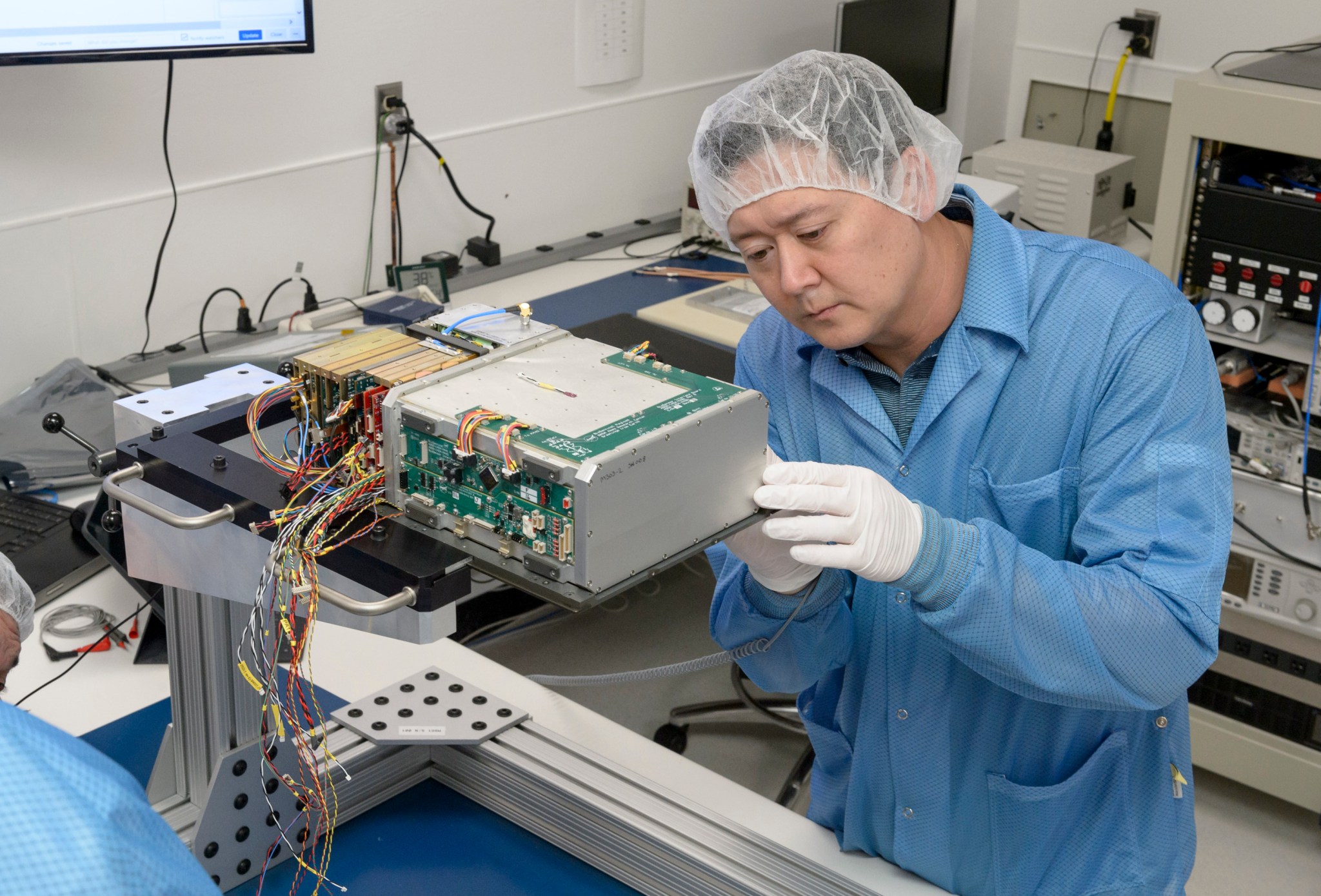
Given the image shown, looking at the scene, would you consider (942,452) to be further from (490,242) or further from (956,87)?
(956,87)

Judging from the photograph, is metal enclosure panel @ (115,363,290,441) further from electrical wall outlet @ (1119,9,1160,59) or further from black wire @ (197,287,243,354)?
electrical wall outlet @ (1119,9,1160,59)

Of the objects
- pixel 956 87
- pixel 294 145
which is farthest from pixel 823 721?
pixel 956 87

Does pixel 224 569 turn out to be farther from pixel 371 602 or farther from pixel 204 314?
pixel 204 314

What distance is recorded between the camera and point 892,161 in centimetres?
122

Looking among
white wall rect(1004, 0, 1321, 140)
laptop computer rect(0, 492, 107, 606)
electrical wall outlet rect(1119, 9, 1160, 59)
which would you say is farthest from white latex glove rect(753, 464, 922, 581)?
electrical wall outlet rect(1119, 9, 1160, 59)

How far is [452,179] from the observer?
2.80m

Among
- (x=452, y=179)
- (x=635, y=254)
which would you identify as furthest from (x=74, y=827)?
(x=635, y=254)

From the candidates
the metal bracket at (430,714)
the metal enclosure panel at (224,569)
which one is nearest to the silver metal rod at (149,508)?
the metal enclosure panel at (224,569)

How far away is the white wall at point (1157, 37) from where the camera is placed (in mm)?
3182

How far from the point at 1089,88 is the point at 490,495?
3123 mm

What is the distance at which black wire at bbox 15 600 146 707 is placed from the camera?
5.09 ft

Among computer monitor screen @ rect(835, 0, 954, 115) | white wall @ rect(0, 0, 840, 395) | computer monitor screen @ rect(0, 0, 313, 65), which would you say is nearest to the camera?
computer monitor screen @ rect(0, 0, 313, 65)

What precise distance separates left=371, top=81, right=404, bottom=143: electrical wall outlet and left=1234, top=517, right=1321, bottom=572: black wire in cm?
188

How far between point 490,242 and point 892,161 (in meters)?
1.77
